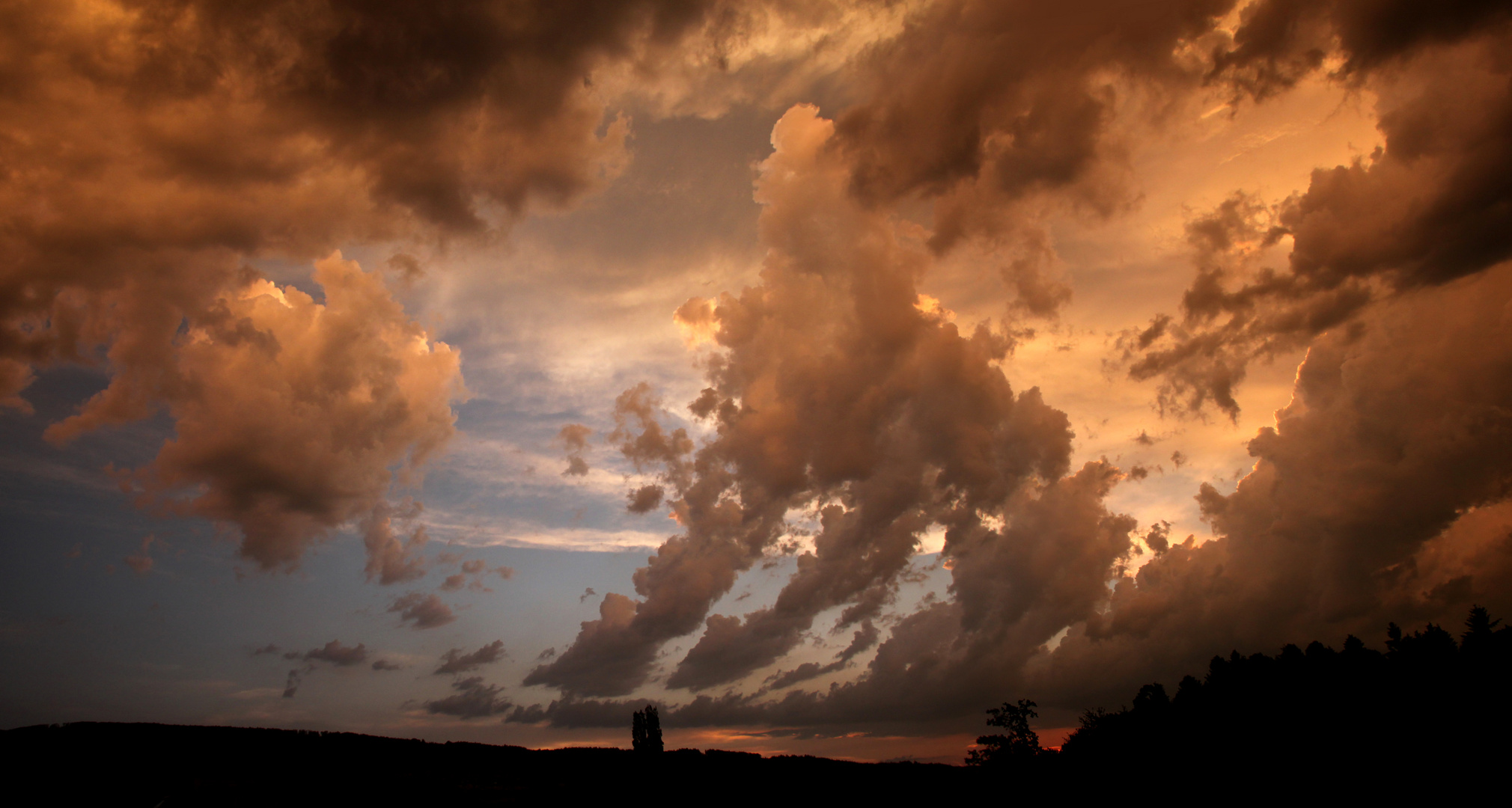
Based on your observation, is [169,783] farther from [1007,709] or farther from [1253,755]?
[1007,709]

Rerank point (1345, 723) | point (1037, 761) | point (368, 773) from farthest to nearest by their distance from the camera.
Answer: point (1345, 723), point (1037, 761), point (368, 773)

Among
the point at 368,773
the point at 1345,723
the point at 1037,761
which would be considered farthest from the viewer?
the point at 1345,723

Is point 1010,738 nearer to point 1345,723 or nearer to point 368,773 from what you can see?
point 1345,723

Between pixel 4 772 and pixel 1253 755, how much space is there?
374 ft

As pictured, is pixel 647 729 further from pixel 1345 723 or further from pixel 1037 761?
pixel 1345 723

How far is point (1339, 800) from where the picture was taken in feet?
218

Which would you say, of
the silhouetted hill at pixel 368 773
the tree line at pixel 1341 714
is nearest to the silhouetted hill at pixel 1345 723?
the tree line at pixel 1341 714

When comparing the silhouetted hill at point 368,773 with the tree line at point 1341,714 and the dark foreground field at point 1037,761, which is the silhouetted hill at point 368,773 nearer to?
the dark foreground field at point 1037,761

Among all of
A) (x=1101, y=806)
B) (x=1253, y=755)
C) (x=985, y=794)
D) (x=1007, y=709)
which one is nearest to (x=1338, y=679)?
(x=1253, y=755)

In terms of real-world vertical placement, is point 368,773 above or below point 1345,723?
above

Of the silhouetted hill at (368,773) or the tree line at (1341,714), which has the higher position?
the silhouetted hill at (368,773)

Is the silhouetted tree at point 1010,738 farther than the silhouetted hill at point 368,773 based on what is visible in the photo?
Yes

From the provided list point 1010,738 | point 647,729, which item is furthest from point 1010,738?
point 647,729

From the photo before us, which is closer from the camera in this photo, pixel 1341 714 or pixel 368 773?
pixel 368 773
